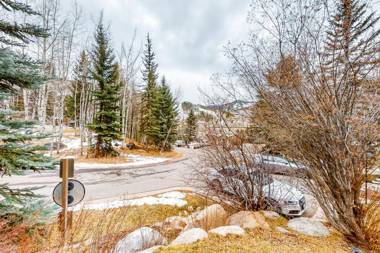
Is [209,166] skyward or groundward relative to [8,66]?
groundward

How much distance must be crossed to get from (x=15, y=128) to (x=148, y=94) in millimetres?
21707

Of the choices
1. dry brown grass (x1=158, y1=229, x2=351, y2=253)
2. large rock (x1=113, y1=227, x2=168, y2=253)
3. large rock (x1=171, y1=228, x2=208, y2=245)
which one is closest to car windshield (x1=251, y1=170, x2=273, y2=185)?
dry brown grass (x1=158, y1=229, x2=351, y2=253)

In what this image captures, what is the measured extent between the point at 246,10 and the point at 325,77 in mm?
2161

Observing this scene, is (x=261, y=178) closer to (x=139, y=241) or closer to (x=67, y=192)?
(x=139, y=241)

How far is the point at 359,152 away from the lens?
3234 millimetres

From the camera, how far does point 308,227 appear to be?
12.2 ft

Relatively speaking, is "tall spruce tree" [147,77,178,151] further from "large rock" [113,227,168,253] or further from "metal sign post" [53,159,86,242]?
"large rock" [113,227,168,253]

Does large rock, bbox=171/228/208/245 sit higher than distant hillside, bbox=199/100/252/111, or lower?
lower

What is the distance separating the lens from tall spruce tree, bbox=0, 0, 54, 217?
3.18 m

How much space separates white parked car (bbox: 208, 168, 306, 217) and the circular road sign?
10.4 feet

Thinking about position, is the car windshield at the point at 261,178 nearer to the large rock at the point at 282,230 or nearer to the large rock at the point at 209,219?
the large rock at the point at 209,219

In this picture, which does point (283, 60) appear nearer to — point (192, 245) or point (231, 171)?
point (231, 171)

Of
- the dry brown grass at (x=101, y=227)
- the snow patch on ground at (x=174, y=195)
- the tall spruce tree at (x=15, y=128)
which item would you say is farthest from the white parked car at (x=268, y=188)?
the tall spruce tree at (x=15, y=128)

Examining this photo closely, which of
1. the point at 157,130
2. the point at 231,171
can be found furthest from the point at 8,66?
the point at 157,130
